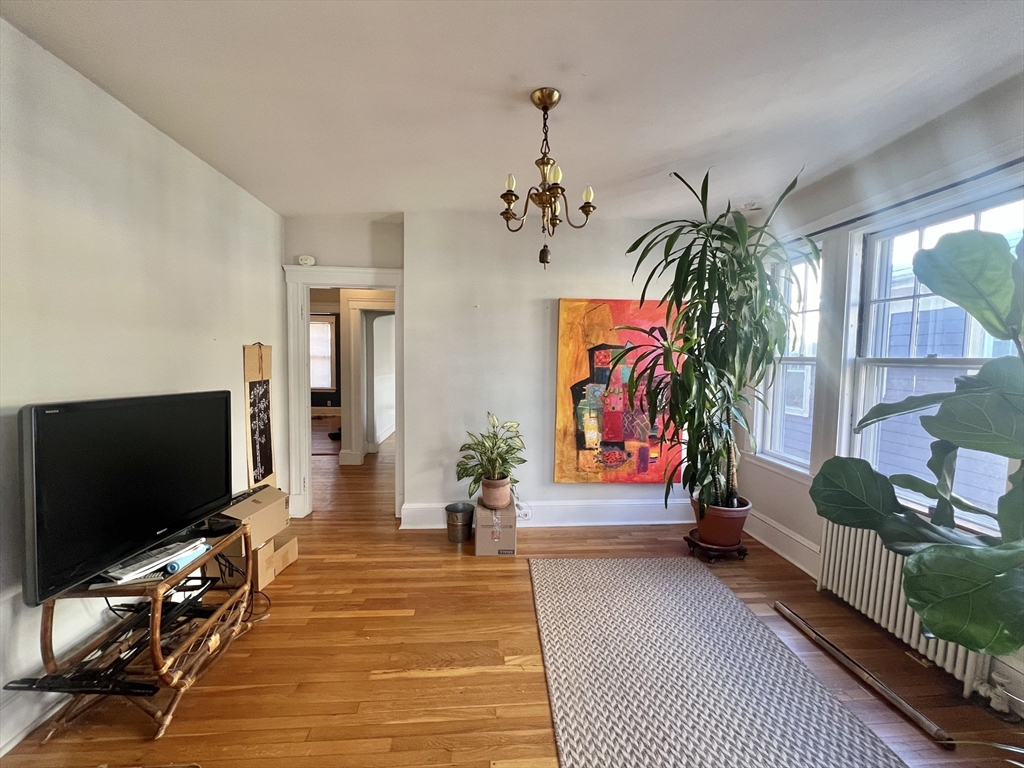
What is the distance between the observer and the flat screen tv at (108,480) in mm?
1265

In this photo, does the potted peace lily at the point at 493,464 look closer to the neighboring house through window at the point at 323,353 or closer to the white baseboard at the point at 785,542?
the white baseboard at the point at 785,542

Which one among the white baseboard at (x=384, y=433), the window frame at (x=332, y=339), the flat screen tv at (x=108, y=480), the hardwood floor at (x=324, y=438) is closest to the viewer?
the flat screen tv at (x=108, y=480)

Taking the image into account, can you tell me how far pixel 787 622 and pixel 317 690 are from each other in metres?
2.32

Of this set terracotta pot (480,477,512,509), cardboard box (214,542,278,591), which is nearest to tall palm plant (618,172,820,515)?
terracotta pot (480,477,512,509)

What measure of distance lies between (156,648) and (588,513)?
2718mm

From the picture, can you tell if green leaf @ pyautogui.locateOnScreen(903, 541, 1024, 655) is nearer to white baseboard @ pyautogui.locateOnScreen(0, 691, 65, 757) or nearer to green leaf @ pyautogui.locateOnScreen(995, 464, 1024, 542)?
green leaf @ pyautogui.locateOnScreen(995, 464, 1024, 542)

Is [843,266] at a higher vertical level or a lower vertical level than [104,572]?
higher

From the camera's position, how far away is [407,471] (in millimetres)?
3203

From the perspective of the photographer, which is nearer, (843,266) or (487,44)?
(487,44)

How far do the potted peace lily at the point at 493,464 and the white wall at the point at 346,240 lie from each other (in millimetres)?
1631

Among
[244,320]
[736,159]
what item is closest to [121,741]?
[244,320]

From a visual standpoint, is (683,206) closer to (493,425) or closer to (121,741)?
(493,425)

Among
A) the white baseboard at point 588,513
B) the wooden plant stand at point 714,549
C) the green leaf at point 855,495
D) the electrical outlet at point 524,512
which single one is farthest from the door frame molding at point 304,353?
the green leaf at point 855,495

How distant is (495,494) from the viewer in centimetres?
281
